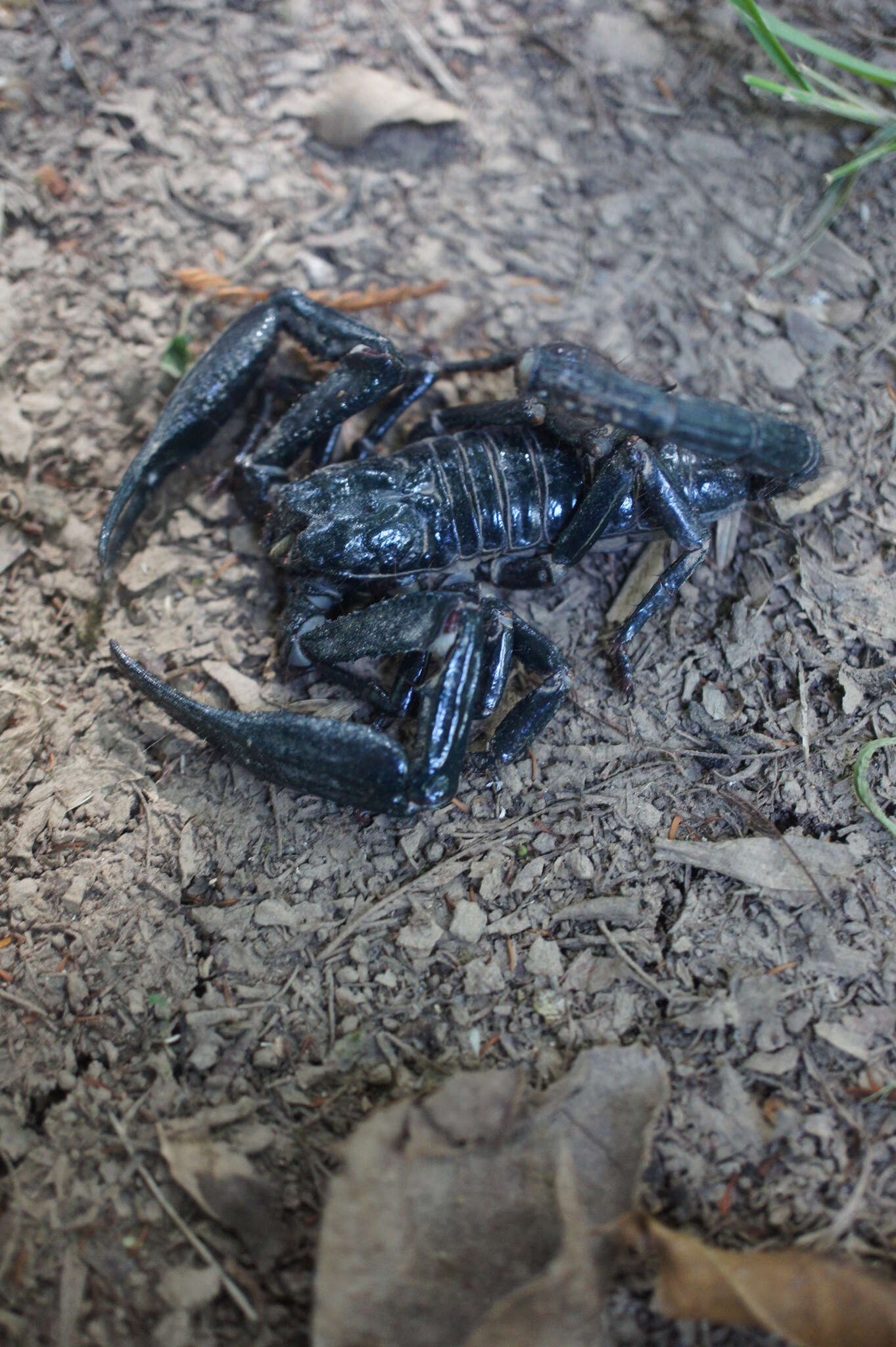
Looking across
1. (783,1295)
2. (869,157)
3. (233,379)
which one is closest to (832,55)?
(869,157)

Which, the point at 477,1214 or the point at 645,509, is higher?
the point at 645,509

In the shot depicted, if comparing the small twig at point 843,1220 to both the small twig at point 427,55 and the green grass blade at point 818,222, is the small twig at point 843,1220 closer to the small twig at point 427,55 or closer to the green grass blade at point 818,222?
the green grass blade at point 818,222

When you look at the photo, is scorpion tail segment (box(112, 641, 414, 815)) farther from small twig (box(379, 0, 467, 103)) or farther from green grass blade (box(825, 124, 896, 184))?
small twig (box(379, 0, 467, 103))

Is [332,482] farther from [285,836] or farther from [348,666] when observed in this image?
[285,836]

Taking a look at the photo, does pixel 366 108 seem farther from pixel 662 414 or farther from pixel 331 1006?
pixel 331 1006

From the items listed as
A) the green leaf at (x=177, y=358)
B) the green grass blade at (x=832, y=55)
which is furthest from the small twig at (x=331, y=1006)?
the green grass blade at (x=832, y=55)

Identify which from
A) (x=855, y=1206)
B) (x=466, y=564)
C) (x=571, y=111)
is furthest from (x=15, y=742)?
(x=571, y=111)
